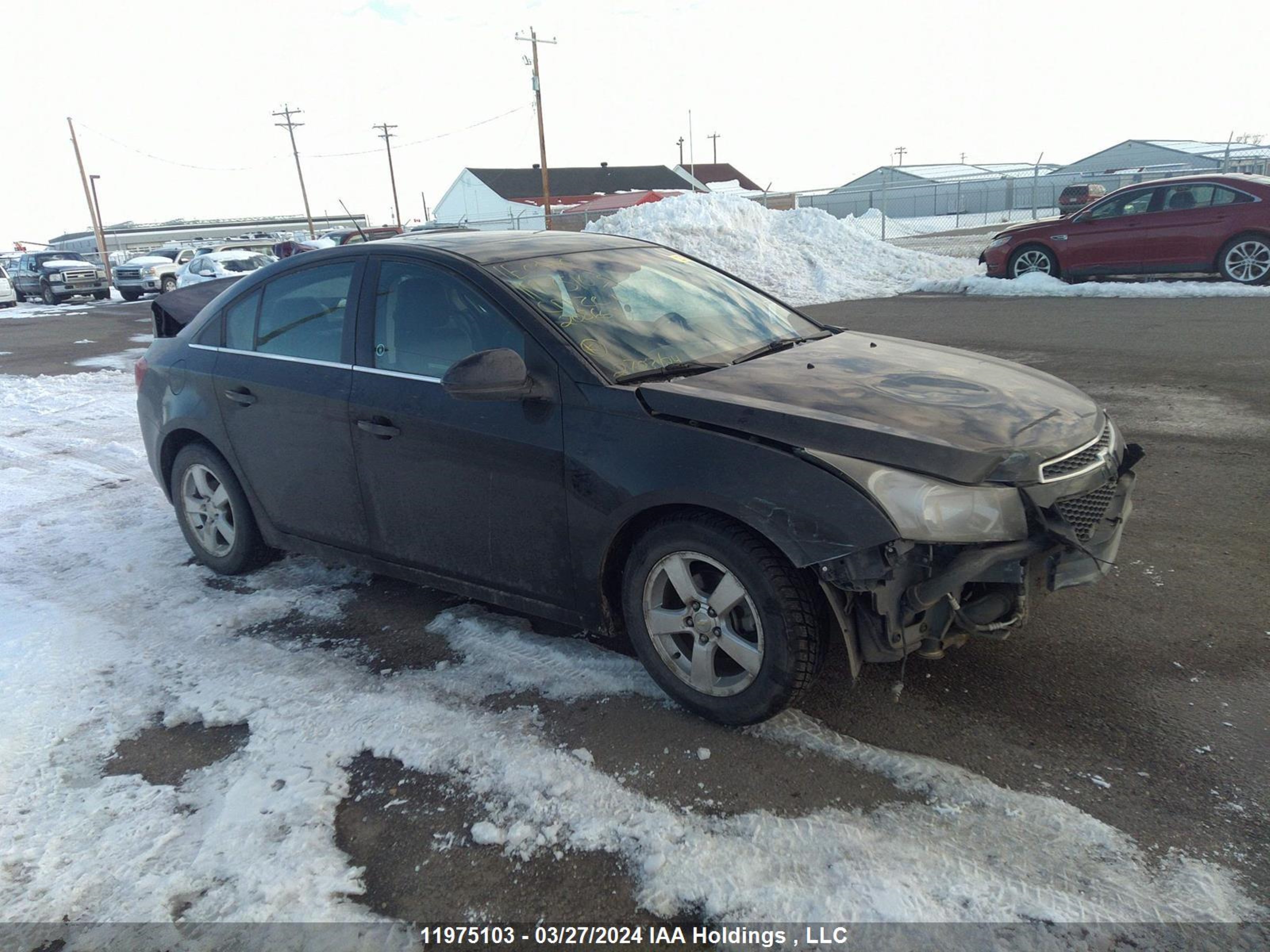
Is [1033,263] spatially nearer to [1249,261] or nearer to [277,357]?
[1249,261]

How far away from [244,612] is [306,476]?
0.75 m

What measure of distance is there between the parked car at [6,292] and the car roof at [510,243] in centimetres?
3219

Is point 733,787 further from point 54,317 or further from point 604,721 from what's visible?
point 54,317

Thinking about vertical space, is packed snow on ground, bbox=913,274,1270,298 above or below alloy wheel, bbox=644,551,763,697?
below

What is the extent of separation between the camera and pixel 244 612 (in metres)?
4.34

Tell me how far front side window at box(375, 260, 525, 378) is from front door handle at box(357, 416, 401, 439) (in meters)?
0.23

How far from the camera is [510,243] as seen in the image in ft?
13.7

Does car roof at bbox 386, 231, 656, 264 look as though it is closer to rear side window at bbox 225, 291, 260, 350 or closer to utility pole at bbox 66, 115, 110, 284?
rear side window at bbox 225, 291, 260, 350

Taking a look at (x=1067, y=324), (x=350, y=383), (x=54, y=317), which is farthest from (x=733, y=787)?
(x=54, y=317)

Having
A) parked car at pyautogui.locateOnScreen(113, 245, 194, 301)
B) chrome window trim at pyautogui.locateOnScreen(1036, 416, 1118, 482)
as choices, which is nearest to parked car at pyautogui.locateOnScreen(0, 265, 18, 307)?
parked car at pyautogui.locateOnScreen(113, 245, 194, 301)

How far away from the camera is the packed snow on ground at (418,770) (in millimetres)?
2350

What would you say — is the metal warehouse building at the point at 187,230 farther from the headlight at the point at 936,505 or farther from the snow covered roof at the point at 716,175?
the headlight at the point at 936,505

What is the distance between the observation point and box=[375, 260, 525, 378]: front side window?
3.57 metres

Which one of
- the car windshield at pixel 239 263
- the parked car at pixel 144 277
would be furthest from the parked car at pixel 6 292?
the car windshield at pixel 239 263
